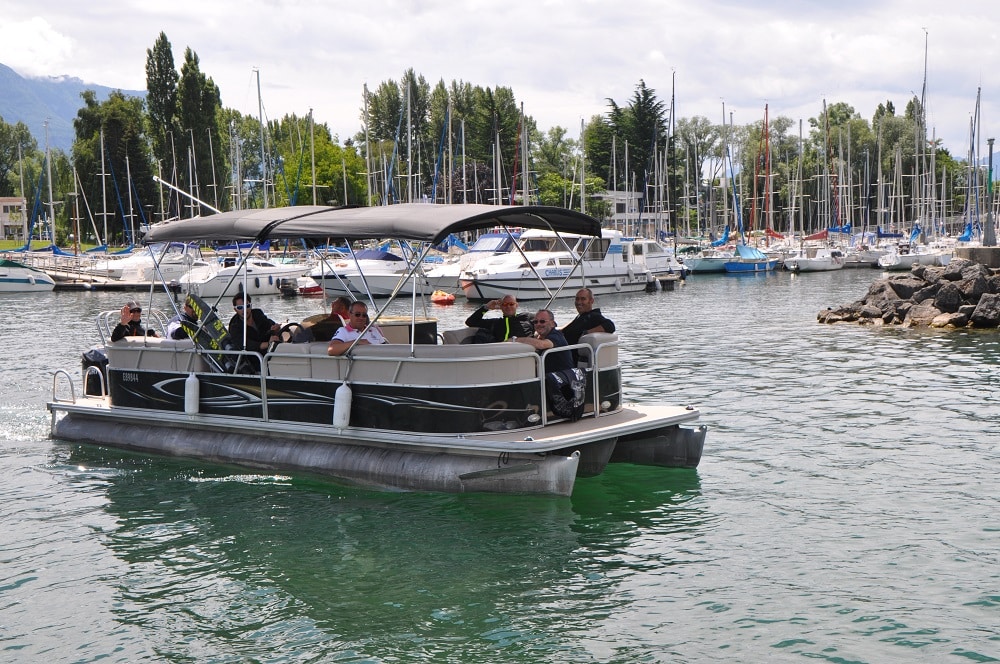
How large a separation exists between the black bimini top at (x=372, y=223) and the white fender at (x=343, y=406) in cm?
177

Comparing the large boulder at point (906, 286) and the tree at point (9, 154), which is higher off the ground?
the tree at point (9, 154)

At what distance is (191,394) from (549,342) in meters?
5.00

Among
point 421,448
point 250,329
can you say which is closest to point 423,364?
point 421,448

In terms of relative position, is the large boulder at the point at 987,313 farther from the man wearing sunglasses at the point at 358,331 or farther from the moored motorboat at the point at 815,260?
the moored motorboat at the point at 815,260

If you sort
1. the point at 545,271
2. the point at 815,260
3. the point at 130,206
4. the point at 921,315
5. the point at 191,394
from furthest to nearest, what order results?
1. the point at 130,206
2. the point at 815,260
3. the point at 545,271
4. the point at 921,315
5. the point at 191,394

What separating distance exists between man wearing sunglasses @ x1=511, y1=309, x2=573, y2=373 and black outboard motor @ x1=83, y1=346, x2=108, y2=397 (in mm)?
7051

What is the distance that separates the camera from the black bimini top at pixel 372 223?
445 inches

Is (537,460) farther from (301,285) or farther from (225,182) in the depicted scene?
(225,182)

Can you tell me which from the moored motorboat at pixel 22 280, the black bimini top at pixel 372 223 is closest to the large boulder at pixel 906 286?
the black bimini top at pixel 372 223

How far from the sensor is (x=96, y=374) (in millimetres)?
15758

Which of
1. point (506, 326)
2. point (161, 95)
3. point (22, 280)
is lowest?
point (506, 326)

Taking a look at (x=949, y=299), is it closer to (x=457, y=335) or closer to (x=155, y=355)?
(x=457, y=335)

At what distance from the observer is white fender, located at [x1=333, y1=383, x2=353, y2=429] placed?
39.2ft

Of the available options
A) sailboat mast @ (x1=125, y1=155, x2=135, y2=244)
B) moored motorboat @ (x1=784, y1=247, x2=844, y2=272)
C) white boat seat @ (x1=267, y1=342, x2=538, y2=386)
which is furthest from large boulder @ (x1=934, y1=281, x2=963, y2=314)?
sailboat mast @ (x1=125, y1=155, x2=135, y2=244)
